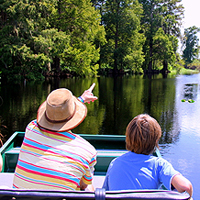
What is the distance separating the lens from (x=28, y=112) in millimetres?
11195

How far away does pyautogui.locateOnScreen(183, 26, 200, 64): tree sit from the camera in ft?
248

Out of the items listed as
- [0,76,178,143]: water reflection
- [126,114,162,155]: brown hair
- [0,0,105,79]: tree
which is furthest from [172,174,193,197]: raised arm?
[0,0,105,79]: tree

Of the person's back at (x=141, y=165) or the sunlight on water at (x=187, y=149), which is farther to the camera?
the sunlight on water at (x=187, y=149)

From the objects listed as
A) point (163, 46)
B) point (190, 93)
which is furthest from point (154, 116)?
point (163, 46)

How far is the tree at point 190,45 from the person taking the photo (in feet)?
248

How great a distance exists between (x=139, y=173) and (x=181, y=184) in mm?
259

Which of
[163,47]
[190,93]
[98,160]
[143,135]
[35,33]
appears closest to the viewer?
[143,135]

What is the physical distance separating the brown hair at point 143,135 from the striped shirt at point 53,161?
0.40 m

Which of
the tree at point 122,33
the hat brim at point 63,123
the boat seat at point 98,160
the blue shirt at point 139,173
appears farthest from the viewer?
the tree at point 122,33

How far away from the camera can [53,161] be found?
6.07ft

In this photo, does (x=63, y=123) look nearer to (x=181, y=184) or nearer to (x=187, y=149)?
(x=181, y=184)

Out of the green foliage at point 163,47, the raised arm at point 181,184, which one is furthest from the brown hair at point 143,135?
the green foliage at point 163,47

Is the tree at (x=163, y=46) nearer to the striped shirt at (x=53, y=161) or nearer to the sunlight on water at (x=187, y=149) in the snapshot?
the sunlight on water at (x=187, y=149)

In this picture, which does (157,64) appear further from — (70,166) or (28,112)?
(70,166)
